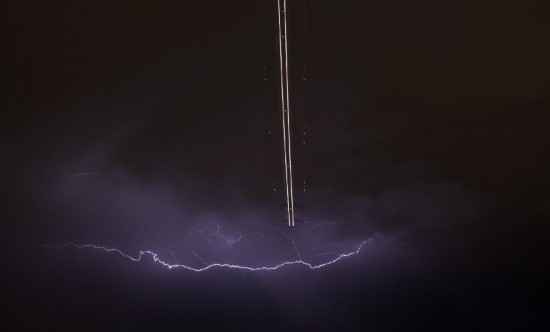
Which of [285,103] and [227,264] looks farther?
[227,264]

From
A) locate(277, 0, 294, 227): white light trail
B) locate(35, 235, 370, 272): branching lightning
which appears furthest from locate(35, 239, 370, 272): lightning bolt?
locate(277, 0, 294, 227): white light trail

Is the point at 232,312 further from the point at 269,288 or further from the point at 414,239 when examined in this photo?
the point at 414,239

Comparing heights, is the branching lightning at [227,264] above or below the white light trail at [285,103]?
below

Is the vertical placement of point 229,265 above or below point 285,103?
below

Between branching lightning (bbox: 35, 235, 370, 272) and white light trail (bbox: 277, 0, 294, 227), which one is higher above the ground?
white light trail (bbox: 277, 0, 294, 227)

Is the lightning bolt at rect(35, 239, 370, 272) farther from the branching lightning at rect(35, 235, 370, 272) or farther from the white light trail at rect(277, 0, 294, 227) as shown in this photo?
the white light trail at rect(277, 0, 294, 227)

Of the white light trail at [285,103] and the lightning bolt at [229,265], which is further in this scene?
the lightning bolt at [229,265]

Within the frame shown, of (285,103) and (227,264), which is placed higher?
(285,103)

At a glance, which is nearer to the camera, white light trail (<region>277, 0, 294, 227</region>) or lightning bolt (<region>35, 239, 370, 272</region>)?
white light trail (<region>277, 0, 294, 227</region>)

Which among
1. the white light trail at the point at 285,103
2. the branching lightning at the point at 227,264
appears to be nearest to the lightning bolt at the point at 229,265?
the branching lightning at the point at 227,264

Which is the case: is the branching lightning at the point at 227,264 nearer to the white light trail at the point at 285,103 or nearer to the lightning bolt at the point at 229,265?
the lightning bolt at the point at 229,265

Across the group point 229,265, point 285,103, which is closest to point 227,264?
point 229,265

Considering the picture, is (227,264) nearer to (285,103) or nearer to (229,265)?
(229,265)
